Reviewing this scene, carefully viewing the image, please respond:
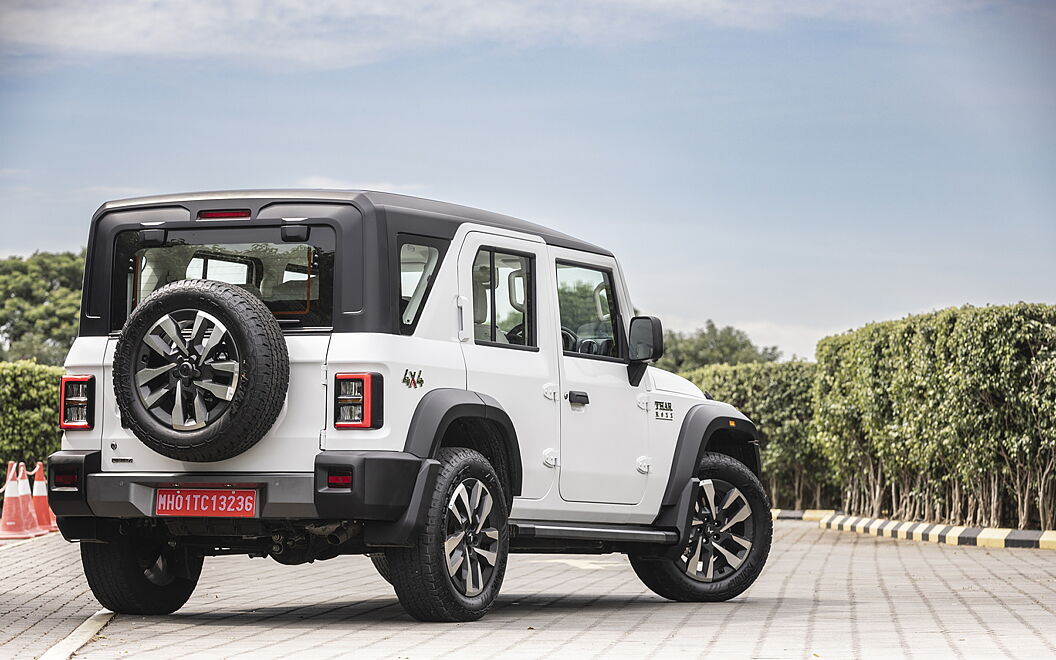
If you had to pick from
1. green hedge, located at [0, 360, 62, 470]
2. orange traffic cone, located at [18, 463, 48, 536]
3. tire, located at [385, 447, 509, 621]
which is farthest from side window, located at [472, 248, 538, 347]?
green hedge, located at [0, 360, 62, 470]

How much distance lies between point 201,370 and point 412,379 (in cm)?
111

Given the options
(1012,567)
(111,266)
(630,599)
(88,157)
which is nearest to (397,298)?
(111,266)

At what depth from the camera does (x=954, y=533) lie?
1945cm

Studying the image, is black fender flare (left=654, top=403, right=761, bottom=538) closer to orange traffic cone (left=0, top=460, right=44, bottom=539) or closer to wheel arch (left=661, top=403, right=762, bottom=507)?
wheel arch (left=661, top=403, right=762, bottom=507)

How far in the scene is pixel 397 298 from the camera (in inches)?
340

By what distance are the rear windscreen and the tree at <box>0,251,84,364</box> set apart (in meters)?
59.1

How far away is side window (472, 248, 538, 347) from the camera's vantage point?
30.6 feet

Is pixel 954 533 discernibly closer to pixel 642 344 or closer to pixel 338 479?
pixel 642 344

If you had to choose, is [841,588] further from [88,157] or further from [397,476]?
[88,157]

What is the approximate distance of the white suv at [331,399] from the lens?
8344 millimetres

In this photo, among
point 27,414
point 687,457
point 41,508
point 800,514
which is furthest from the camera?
point 800,514

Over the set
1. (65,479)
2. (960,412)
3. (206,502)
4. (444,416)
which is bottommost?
(206,502)

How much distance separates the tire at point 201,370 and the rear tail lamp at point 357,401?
29 cm

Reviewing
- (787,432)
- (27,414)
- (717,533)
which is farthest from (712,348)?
(717,533)
